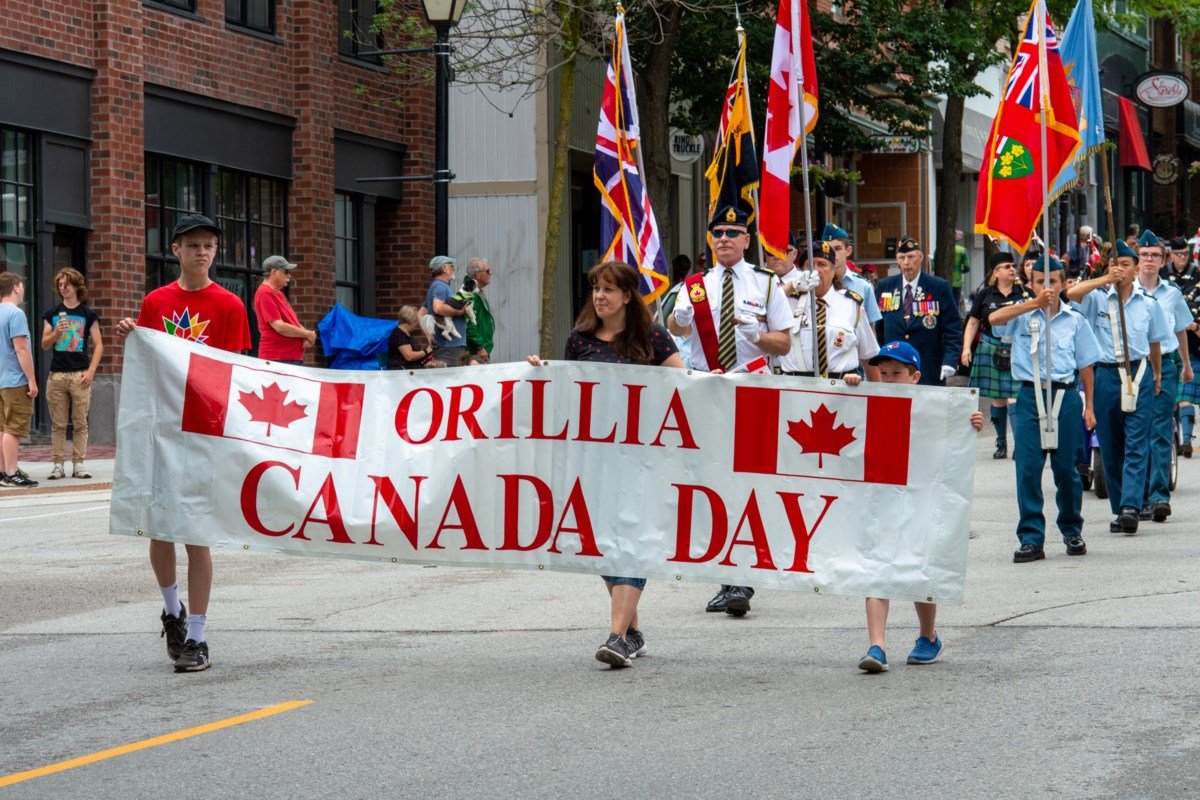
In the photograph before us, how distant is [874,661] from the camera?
7.75m

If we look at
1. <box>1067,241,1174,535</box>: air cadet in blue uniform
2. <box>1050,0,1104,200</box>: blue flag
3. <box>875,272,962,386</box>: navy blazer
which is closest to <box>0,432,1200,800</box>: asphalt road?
<box>1067,241,1174,535</box>: air cadet in blue uniform

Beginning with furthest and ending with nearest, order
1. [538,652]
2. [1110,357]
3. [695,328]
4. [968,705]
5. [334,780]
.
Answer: [1110,357], [695,328], [538,652], [968,705], [334,780]

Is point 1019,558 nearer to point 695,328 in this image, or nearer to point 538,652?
point 695,328

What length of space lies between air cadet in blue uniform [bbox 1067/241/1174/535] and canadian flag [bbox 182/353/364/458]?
20.8ft

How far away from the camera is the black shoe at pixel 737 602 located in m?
9.64

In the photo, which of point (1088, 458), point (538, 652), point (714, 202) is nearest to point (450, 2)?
point (714, 202)

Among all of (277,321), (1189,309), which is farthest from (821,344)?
(277,321)

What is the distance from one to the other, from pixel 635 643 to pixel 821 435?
122cm

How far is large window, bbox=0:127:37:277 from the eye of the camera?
20531mm

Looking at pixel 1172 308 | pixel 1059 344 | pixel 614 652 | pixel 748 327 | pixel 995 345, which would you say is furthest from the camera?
pixel 995 345

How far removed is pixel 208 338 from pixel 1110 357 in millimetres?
7101

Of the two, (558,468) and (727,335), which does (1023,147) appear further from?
(558,468)

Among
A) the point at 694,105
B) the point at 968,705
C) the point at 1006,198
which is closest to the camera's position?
the point at 968,705

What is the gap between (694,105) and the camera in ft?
91.6
